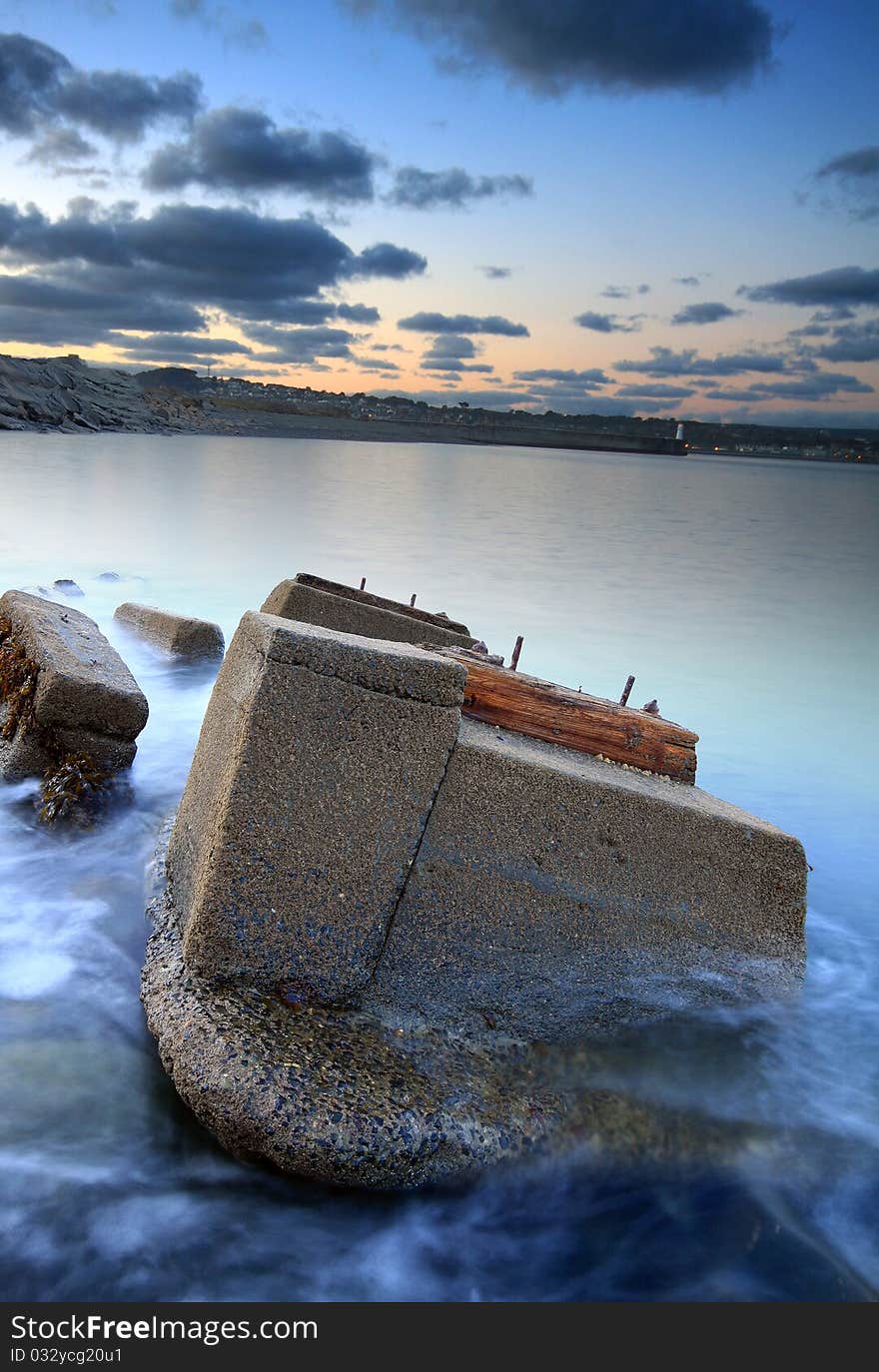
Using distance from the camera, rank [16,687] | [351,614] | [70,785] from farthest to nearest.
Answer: [351,614] → [16,687] → [70,785]

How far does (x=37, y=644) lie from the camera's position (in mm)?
4594

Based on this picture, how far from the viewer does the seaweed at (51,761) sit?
439cm

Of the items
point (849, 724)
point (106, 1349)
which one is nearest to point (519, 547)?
point (849, 724)

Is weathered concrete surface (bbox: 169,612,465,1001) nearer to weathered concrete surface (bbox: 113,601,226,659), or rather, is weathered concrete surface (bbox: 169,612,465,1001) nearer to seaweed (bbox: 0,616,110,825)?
seaweed (bbox: 0,616,110,825)

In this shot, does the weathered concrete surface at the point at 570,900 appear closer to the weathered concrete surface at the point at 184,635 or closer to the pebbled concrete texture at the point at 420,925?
the pebbled concrete texture at the point at 420,925

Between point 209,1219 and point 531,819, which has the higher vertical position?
point 531,819

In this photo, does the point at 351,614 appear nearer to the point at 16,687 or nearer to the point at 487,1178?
the point at 16,687

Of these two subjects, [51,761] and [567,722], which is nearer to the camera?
[567,722]

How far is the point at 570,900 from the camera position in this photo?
9.61ft

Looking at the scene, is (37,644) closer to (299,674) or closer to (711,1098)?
(299,674)

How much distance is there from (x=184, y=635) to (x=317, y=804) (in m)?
5.44

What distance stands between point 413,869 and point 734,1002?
1351mm

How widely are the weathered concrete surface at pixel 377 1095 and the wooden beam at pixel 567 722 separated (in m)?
1.07

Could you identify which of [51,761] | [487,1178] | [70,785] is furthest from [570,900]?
[51,761]
